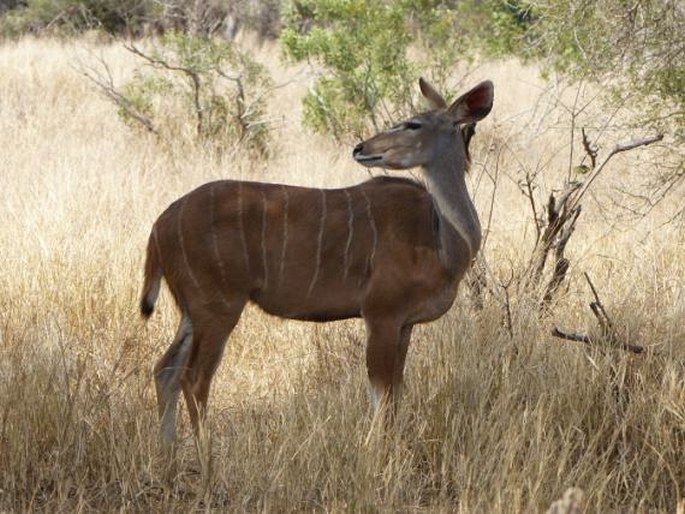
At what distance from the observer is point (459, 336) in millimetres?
5094

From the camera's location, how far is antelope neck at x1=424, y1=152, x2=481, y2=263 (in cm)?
493

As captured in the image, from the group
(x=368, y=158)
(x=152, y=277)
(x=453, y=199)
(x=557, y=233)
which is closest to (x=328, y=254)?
(x=368, y=158)

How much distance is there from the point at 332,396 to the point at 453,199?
94cm

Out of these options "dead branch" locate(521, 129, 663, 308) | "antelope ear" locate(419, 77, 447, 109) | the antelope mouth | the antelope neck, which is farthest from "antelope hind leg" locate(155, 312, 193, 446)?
"dead branch" locate(521, 129, 663, 308)

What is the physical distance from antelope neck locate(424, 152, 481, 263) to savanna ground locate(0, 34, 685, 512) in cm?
45

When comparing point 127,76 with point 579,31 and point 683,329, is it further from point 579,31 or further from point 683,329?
point 683,329

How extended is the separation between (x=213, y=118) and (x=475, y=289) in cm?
589

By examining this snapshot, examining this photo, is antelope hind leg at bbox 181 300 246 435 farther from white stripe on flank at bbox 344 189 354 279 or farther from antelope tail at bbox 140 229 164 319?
white stripe on flank at bbox 344 189 354 279

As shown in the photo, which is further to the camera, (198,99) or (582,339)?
(198,99)

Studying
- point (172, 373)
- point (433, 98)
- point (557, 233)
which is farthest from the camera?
point (557, 233)

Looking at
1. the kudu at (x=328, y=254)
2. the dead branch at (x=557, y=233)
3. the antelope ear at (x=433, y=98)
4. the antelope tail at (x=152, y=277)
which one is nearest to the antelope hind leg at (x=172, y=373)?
the kudu at (x=328, y=254)

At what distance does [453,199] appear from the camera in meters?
4.97

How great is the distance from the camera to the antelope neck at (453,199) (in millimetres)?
4930

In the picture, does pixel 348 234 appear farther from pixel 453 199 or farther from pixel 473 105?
pixel 473 105
